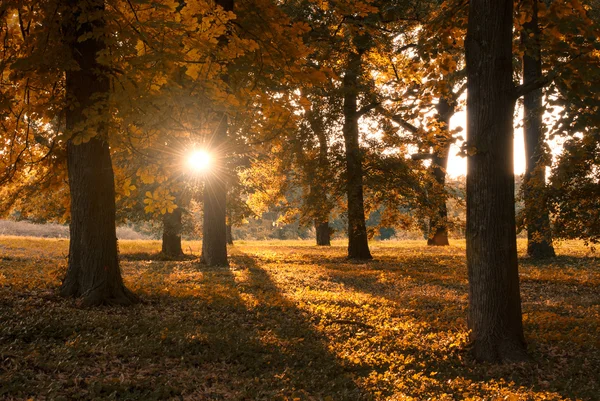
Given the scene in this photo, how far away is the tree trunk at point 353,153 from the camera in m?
17.8

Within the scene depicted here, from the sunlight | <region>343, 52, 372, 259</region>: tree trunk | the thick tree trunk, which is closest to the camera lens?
the thick tree trunk

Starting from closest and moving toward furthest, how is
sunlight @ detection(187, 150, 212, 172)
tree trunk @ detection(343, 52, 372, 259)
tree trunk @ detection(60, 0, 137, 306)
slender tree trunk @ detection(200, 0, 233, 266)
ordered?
tree trunk @ detection(60, 0, 137, 306)
sunlight @ detection(187, 150, 212, 172)
slender tree trunk @ detection(200, 0, 233, 266)
tree trunk @ detection(343, 52, 372, 259)

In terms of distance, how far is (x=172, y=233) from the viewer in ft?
66.9

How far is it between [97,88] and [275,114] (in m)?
3.51

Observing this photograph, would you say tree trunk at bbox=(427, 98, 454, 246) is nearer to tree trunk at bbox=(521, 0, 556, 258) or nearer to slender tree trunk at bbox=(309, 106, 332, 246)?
tree trunk at bbox=(521, 0, 556, 258)

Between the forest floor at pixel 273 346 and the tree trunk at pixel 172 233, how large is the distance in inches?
313

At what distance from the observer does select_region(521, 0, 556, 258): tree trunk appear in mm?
7816

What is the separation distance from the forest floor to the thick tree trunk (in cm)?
58

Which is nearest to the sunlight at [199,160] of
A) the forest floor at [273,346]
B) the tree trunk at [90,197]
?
the forest floor at [273,346]

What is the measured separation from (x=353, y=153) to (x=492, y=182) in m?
11.6

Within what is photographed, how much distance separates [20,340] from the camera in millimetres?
6531

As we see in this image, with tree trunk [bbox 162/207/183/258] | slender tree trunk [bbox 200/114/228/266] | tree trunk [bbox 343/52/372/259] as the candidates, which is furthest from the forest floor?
tree trunk [bbox 162/207/183/258]

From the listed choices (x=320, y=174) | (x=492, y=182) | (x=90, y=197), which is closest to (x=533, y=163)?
(x=320, y=174)

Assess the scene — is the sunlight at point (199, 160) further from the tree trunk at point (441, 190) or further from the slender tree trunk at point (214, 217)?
the tree trunk at point (441, 190)
